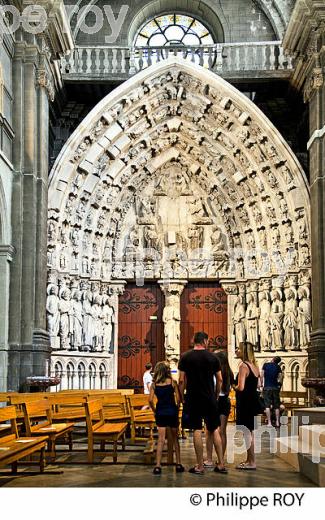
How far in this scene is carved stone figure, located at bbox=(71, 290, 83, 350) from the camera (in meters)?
16.5

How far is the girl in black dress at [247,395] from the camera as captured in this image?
7.51m

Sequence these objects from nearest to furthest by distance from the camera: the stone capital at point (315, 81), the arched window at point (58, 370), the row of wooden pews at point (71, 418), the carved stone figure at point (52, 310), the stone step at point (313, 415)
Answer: the row of wooden pews at point (71, 418), the stone step at point (313, 415), the stone capital at point (315, 81), the carved stone figure at point (52, 310), the arched window at point (58, 370)

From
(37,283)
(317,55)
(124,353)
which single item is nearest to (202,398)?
(37,283)

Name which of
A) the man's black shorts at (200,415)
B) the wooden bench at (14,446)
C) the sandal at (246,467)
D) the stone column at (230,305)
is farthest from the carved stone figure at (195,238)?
the man's black shorts at (200,415)

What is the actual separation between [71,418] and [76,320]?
7149 mm

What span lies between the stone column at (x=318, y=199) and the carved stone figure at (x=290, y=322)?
1.18 metres

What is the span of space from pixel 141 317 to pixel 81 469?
10.5 m

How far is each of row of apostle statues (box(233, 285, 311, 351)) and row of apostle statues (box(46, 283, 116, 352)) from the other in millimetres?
2867

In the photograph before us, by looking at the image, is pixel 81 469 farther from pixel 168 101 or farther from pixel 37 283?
pixel 168 101

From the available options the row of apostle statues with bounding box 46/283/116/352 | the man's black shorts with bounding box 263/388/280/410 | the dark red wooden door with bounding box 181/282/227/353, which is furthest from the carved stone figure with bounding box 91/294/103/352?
the man's black shorts with bounding box 263/388/280/410

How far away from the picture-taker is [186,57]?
692 inches

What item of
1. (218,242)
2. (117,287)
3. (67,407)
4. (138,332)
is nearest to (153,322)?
(138,332)

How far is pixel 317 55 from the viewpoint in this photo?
14.9 m

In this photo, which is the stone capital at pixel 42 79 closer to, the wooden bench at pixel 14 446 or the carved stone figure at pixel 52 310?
the carved stone figure at pixel 52 310
